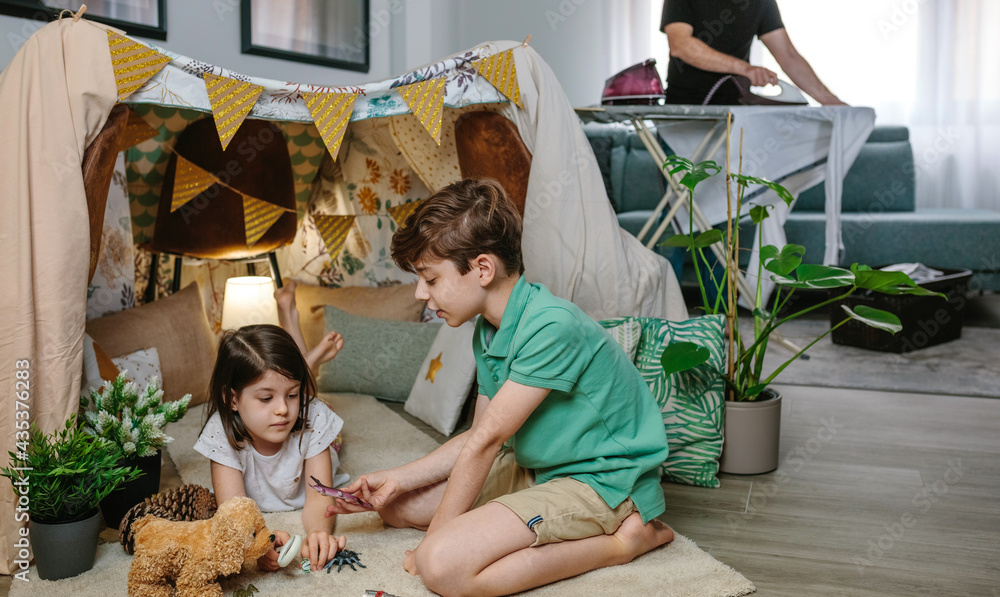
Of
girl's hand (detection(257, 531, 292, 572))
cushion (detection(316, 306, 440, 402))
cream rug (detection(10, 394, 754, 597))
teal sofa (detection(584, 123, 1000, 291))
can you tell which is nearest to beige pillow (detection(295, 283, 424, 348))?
cushion (detection(316, 306, 440, 402))

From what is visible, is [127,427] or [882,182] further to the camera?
[882,182]

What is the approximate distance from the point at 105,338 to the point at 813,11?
13.8 feet

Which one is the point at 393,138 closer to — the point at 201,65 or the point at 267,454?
the point at 201,65

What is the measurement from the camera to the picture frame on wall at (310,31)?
2855 mm

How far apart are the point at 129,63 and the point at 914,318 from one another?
292cm

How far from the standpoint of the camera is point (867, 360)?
296 centimetres

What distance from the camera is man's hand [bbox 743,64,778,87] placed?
8.25ft

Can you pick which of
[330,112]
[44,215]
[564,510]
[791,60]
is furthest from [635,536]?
[791,60]

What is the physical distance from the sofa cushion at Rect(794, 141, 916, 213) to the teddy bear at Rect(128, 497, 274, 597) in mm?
3799

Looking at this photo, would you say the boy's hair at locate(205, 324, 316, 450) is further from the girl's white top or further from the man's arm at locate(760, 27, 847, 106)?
the man's arm at locate(760, 27, 847, 106)

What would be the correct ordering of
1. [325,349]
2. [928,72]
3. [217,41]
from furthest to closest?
[928,72] → [217,41] → [325,349]

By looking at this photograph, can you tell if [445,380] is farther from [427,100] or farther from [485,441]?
[485,441]

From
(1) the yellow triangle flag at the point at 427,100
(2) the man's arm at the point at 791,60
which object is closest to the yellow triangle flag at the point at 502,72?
(1) the yellow triangle flag at the point at 427,100

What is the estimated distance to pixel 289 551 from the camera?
1336 mm
